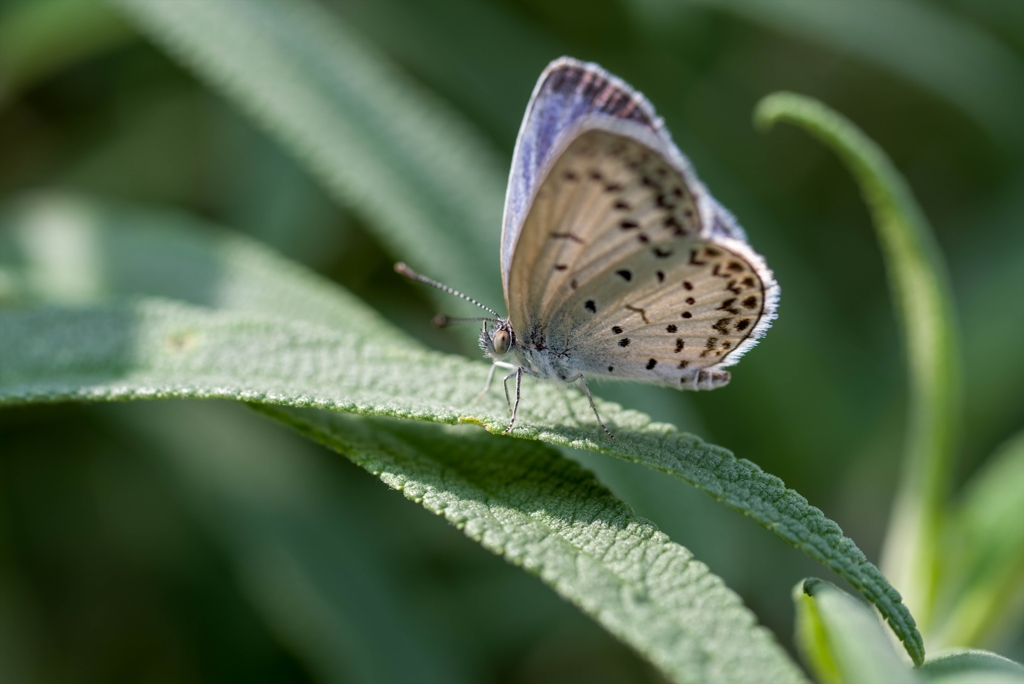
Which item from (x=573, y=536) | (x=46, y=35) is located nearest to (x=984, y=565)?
(x=573, y=536)

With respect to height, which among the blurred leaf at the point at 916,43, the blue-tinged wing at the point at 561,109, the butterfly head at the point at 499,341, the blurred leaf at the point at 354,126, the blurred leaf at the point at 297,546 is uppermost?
the blurred leaf at the point at 916,43

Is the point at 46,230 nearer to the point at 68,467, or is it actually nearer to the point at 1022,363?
the point at 68,467

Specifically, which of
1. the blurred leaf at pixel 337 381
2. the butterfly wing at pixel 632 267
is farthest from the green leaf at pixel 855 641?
the butterfly wing at pixel 632 267

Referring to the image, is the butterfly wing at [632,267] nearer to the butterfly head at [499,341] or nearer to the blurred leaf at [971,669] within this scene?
the butterfly head at [499,341]

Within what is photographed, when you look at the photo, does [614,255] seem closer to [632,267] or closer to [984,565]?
[632,267]

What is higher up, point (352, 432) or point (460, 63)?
point (460, 63)

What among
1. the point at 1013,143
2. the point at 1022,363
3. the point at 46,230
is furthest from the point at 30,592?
the point at 1013,143
